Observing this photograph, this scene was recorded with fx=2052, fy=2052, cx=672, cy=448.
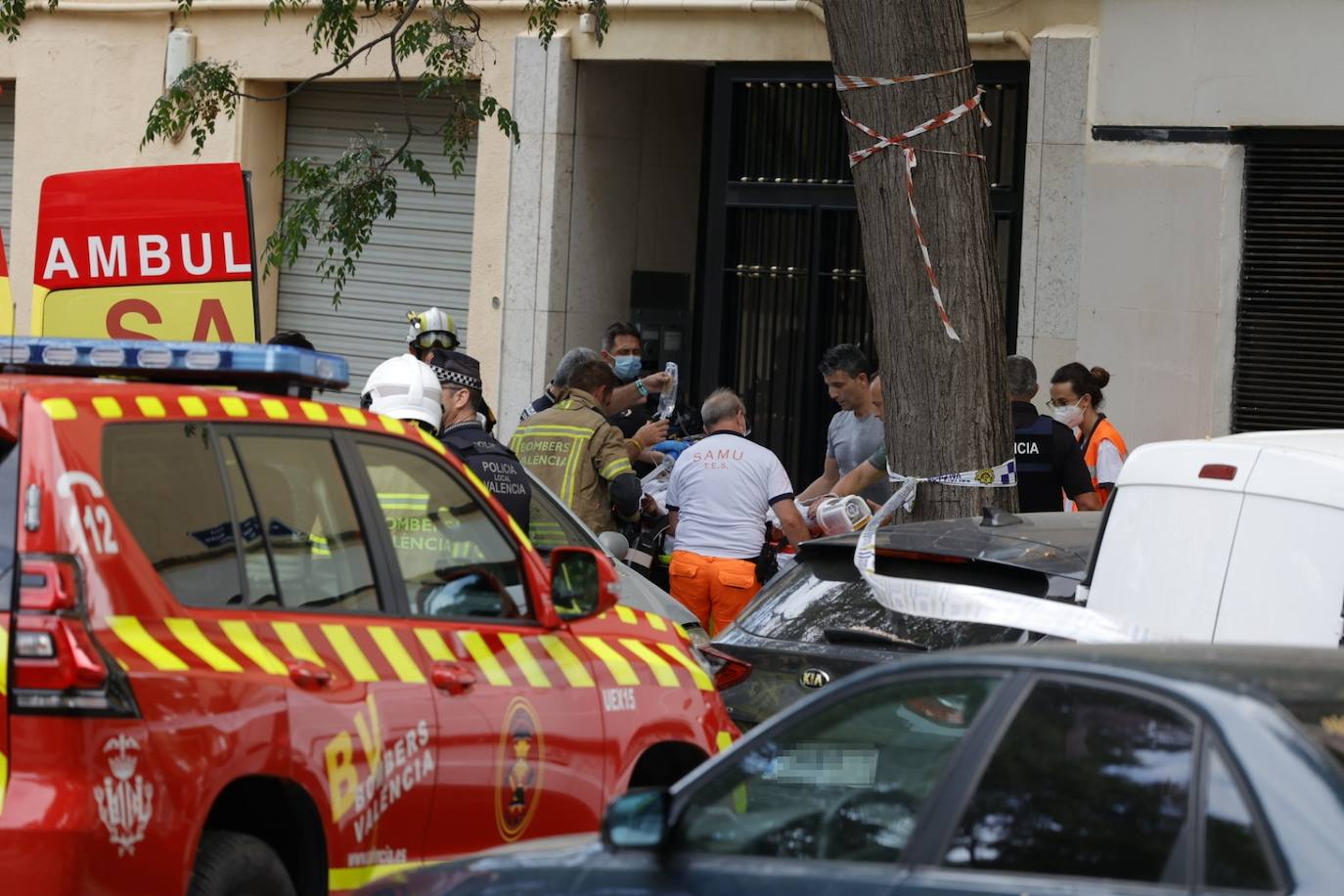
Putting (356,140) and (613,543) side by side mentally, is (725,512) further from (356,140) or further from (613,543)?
(356,140)

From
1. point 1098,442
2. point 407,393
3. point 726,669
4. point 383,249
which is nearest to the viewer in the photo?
point 726,669

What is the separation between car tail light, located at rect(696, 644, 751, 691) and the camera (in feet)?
20.9

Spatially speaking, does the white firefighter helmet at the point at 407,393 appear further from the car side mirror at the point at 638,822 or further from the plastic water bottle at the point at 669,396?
the plastic water bottle at the point at 669,396

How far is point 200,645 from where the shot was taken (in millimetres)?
4566

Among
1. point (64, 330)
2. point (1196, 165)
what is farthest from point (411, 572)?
point (1196, 165)

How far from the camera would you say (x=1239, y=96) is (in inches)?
495

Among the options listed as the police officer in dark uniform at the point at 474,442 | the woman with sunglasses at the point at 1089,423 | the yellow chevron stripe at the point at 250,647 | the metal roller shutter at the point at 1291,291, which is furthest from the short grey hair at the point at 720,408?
the yellow chevron stripe at the point at 250,647

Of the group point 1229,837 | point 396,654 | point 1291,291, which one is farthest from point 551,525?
point 1291,291

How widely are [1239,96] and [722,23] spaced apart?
3710mm

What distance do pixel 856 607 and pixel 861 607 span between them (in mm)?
17

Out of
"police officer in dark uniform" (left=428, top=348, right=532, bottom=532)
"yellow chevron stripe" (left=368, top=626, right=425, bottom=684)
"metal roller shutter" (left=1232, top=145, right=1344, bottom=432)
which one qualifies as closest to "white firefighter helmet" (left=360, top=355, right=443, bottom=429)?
"police officer in dark uniform" (left=428, top=348, right=532, bottom=532)

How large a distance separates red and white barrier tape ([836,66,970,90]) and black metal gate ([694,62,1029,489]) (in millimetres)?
5236

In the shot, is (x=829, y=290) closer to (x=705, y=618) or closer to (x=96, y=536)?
(x=705, y=618)

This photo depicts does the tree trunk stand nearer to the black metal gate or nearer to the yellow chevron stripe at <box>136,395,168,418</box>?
the yellow chevron stripe at <box>136,395,168,418</box>
